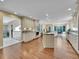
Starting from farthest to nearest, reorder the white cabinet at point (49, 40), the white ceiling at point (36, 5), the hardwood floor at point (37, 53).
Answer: the white cabinet at point (49, 40), the white ceiling at point (36, 5), the hardwood floor at point (37, 53)

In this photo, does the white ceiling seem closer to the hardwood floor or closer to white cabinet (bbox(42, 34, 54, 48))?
white cabinet (bbox(42, 34, 54, 48))

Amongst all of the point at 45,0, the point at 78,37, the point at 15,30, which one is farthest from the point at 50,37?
the point at 15,30

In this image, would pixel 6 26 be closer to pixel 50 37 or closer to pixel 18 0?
pixel 50 37

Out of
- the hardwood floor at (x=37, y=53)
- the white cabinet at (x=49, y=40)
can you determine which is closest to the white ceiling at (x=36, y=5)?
the white cabinet at (x=49, y=40)

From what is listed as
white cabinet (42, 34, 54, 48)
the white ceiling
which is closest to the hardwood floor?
white cabinet (42, 34, 54, 48)

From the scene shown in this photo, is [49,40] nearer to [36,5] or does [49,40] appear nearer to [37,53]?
[37,53]

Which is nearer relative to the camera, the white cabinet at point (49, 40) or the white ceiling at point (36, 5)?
the white ceiling at point (36, 5)

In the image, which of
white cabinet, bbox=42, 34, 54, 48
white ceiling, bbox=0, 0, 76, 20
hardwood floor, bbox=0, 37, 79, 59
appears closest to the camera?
hardwood floor, bbox=0, 37, 79, 59

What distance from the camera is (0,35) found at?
23.0 ft

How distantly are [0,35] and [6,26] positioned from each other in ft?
19.5

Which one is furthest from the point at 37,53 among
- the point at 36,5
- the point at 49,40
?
the point at 36,5

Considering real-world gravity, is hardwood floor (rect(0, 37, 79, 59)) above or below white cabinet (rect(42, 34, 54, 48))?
below

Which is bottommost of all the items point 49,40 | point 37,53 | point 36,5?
point 37,53

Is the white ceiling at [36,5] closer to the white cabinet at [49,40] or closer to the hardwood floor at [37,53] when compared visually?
→ the white cabinet at [49,40]
